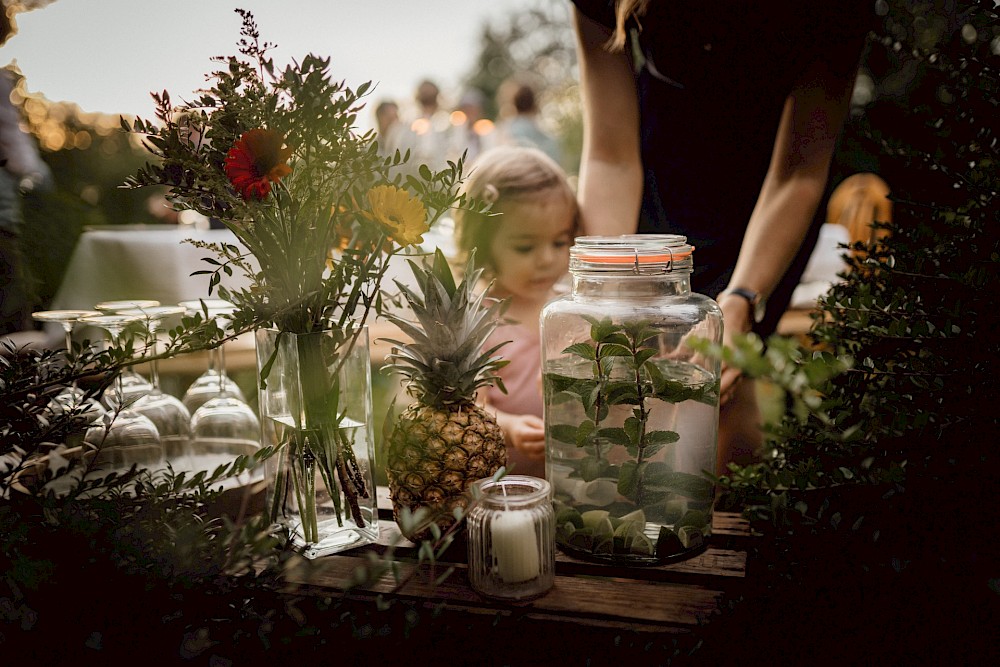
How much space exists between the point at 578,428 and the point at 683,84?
0.78 m

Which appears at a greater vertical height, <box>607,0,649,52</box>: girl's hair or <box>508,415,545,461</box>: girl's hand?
<box>607,0,649,52</box>: girl's hair

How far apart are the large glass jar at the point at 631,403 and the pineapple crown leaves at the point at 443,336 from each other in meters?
0.08

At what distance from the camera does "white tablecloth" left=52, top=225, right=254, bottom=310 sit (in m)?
2.15

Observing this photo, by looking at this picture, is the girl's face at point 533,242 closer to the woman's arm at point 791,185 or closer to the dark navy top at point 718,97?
the dark navy top at point 718,97

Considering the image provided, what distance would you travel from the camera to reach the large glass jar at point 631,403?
71cm

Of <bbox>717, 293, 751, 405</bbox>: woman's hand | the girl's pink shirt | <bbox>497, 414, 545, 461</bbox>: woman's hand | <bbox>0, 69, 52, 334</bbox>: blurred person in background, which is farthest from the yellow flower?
<bbox>0, 69, 52, 334</bbox>: blurred person in background

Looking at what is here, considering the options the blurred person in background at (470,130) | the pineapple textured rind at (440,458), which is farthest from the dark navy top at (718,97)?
the blurred person in background at (470,130)

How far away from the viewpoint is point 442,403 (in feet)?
2.56

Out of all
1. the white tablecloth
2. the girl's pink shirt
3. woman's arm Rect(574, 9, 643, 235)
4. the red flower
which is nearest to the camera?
the red flower

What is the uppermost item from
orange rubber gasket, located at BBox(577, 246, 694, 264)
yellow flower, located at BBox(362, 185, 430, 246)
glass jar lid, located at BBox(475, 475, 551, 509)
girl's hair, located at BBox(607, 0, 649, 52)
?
A: girl's hair, located at BBox(607, 0, 649, 52)

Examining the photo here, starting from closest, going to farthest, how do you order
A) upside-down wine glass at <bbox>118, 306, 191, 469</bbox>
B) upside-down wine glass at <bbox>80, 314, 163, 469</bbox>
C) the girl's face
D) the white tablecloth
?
upside-down wine glass at <bbox>80, 314, 163, 469</bbox>, upside-down wine glass at <bbox>118, 306, 191, 469</bbox>, the girl's face, the white tablecloth

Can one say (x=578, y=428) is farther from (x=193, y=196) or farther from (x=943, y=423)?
(x=193, y=196)

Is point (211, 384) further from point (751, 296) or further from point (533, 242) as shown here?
point (751, 296)

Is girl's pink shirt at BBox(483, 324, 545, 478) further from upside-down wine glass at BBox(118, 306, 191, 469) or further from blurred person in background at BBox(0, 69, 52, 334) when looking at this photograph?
blurred person in background at BBox(0, 69, 52, 334)
